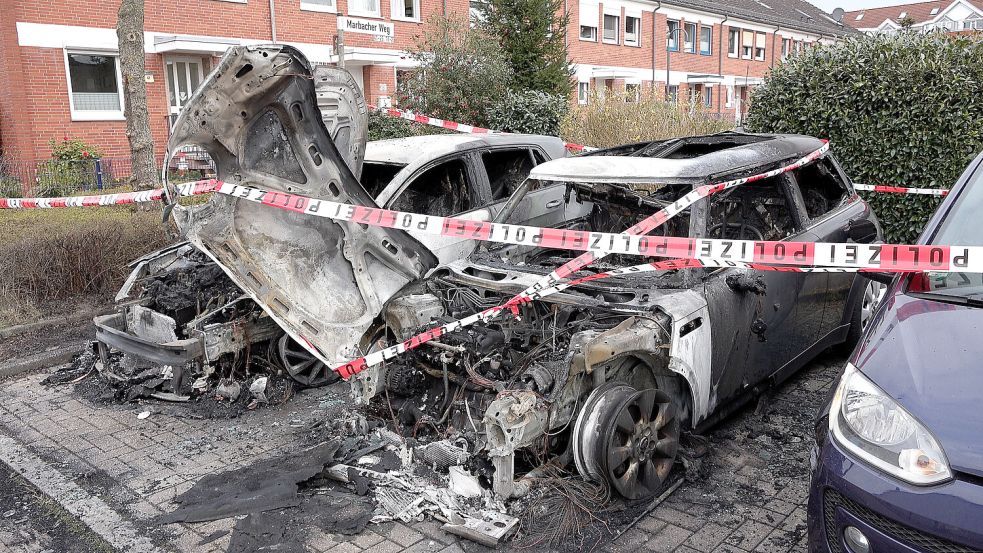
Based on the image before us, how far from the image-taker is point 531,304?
4531 mm

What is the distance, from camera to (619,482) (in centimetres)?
383

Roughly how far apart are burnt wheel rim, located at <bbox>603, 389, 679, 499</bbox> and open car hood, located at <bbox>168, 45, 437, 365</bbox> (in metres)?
1.78

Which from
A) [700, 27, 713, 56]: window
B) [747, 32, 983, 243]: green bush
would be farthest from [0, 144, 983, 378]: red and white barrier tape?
[700, 27, 713, 56]: window

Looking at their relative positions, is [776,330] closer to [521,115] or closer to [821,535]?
[821,535]

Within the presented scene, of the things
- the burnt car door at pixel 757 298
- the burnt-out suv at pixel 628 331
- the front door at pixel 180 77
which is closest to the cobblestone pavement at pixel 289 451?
the burnt-out suv at pixel 628 331

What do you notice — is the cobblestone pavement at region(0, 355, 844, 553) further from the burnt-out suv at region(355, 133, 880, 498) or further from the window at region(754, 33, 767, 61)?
the window at region(754, 33, 767, 61)

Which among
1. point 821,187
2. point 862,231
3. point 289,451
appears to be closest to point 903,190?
point 821,187

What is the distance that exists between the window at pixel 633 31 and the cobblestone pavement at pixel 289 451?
30590 millimetres

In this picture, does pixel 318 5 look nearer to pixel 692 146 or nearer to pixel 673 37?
pixel 692 146

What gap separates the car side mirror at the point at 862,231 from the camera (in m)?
5.32

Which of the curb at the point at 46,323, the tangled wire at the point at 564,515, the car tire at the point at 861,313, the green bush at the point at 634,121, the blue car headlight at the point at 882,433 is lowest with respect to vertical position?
the tangled wire at the point at 564,515

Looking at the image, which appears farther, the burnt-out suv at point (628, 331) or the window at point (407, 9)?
the window at point (407, 9)

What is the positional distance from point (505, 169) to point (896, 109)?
14.3 feet

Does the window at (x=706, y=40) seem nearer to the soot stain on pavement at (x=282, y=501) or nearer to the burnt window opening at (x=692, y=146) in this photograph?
the burnt window opening at (x=692, y=146)
